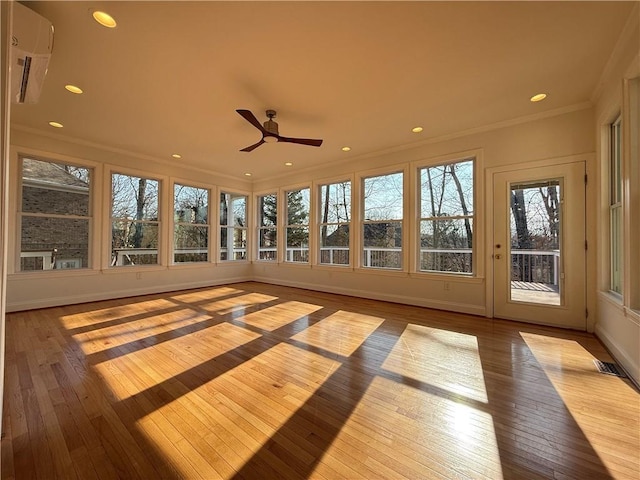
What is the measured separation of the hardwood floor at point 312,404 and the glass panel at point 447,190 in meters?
1.90

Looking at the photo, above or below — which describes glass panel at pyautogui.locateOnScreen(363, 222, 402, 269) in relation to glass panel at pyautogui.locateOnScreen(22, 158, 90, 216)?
below

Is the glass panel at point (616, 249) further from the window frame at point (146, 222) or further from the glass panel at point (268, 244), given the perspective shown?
the window frame at point (146, 222)

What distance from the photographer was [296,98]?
10.6ft

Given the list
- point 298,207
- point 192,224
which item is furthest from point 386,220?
point 192,224

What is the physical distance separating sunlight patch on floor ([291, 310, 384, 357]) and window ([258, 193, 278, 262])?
3.53 meters

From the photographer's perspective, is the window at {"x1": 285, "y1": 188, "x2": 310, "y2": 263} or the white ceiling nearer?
the white ceiling

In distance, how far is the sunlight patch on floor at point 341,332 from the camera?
2.84 meters

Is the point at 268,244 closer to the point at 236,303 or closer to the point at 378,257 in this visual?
the point at 236,303

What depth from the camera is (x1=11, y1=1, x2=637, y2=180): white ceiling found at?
2.04 meters

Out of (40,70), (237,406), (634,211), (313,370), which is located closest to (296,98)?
(40,70)

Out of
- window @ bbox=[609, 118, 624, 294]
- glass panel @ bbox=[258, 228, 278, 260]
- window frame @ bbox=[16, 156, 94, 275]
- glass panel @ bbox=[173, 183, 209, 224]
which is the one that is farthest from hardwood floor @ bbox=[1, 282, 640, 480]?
glass panel @ bbox=[258, 228, 278, 260]

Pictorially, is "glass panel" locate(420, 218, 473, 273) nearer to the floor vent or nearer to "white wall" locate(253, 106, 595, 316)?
"white wall" locate(253, 106, 595, 316)

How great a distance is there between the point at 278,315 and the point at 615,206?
4.09 metres

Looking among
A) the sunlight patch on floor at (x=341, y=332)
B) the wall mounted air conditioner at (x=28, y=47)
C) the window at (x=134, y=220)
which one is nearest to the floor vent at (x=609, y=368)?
the sunlight patch on floor at (x=341, y=332)
